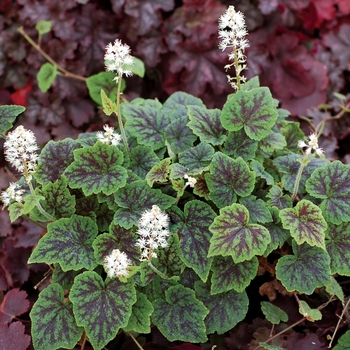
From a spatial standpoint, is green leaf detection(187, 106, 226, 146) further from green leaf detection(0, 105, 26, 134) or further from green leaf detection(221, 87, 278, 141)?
green leaf detection(0, 105, 26, 134)

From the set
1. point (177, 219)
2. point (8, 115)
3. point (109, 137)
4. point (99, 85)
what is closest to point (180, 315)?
point (177, 219)

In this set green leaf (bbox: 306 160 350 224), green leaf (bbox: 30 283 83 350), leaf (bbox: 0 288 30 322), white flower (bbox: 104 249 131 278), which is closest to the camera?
white flower (bbox: 104 249 131 278)

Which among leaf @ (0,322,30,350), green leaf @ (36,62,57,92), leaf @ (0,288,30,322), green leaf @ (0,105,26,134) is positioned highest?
green leaf @ (0,105,26,134)

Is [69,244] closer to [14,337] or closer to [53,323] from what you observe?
[53,323]

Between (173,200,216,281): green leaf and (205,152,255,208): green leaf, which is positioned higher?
(205,152,255,208): green leaf

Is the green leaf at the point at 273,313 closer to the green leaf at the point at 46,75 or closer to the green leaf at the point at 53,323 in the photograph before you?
the green leaf at the point at 53,323

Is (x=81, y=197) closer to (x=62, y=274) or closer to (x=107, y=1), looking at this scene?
(x=62, y=274)

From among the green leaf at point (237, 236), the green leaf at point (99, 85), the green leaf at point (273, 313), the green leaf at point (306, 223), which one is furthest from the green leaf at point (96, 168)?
the green leaf at point (99, 85)

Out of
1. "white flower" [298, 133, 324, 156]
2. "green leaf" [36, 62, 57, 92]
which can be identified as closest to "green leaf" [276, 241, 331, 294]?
"white flower" [298, 133, 324, 156]
